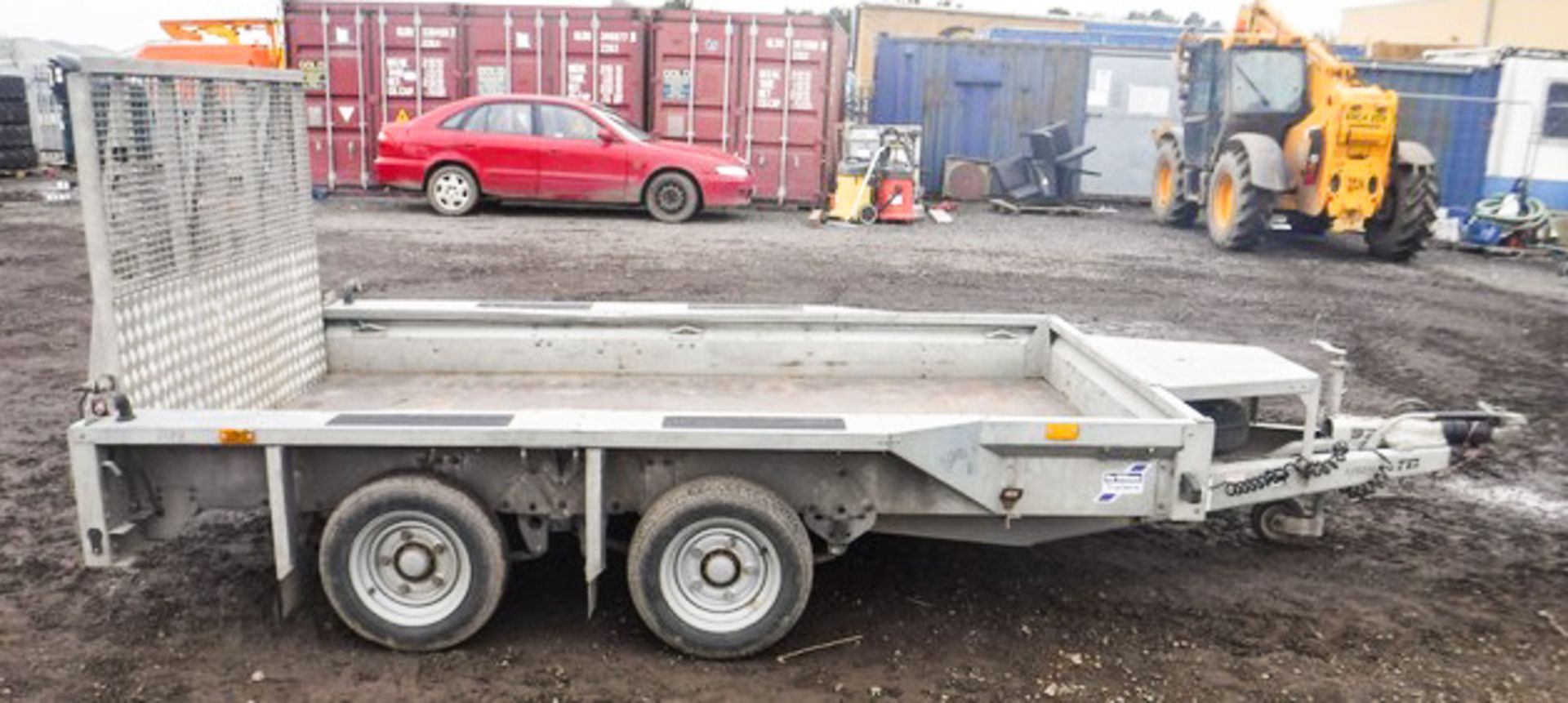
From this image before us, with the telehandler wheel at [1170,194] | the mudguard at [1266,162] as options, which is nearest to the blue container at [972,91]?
the telehandler wheel at [1170,194]

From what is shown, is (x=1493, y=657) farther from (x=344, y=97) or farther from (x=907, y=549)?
(x=344, y=97)

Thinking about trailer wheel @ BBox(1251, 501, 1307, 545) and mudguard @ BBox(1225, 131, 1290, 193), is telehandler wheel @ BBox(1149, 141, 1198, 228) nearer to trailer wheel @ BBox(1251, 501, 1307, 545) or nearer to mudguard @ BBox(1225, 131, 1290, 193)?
mudguard @ BBox(1225, 131, 1290, 193)

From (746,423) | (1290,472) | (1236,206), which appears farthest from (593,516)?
(1236,206)

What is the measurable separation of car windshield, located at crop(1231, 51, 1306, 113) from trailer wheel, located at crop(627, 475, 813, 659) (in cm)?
1383

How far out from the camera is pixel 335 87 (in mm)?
18922

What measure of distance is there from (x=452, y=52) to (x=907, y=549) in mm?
15456

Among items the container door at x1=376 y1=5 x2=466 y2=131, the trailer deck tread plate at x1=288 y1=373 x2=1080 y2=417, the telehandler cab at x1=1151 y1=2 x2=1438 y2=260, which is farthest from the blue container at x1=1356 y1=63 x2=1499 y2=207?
the trailer deck tread plate at x1=288 y1=373 x2=1080 y2=417

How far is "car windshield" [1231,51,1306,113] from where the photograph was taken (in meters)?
15.9

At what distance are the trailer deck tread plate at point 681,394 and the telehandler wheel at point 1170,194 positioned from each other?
13607mm

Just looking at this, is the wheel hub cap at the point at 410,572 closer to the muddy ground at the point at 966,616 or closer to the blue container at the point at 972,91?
the muddy ground at the point at 966,616

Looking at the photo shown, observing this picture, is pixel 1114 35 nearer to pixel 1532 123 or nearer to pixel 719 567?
pixel 1532 123

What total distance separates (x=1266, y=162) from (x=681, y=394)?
11.7m

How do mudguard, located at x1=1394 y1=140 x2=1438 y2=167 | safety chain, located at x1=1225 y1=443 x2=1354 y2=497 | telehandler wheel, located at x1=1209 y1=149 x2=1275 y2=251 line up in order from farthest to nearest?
telehandler wheel, located at x1=1209 y1=149 x2=1275 y2=251 → mudguard, located at x1=1394 y1=140 x2=1438 y2=167 → safety chain, located at x1=1225 y1=443 x2=1354 y2=497

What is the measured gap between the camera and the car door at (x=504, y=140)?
625 inches
